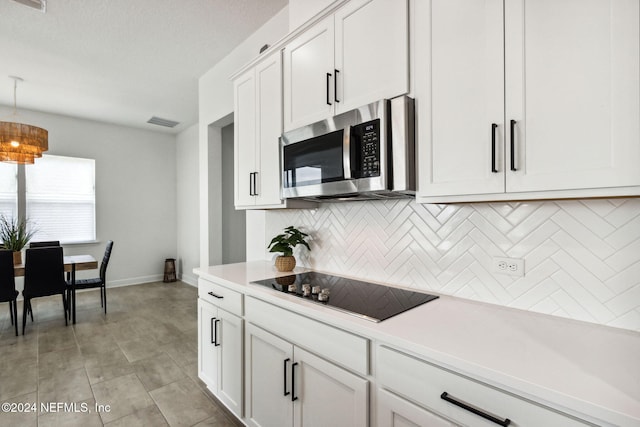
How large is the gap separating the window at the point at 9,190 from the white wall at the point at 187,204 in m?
2.35

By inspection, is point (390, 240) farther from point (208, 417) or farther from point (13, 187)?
point (13, 187)

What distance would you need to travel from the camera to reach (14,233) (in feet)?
12.1

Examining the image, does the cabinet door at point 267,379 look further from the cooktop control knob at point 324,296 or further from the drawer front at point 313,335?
the cooktop control knob at point 324,296

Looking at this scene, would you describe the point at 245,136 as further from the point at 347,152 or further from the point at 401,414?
the point at 401,414

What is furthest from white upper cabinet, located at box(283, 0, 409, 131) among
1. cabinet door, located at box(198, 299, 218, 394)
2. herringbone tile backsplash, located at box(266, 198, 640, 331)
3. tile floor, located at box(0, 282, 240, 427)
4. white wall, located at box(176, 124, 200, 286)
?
white wall, located at box(176, 124, 200, 286)

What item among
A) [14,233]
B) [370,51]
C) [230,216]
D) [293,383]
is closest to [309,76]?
[370,51]

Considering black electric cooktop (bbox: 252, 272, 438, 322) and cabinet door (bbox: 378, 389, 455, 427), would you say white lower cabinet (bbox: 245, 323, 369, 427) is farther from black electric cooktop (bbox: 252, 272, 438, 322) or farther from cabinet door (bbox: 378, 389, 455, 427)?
black electric cooktop (bbox: 252, 272, 438, 322)

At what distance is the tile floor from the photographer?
6.62 ft

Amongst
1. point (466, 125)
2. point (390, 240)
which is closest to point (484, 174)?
point (466, 125)

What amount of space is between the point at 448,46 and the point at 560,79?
1.43ft

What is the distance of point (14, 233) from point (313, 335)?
4.31m

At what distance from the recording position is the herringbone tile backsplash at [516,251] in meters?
1.10

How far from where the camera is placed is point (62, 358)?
9.23 ft

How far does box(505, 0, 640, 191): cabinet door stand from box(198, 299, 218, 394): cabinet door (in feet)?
6.25
